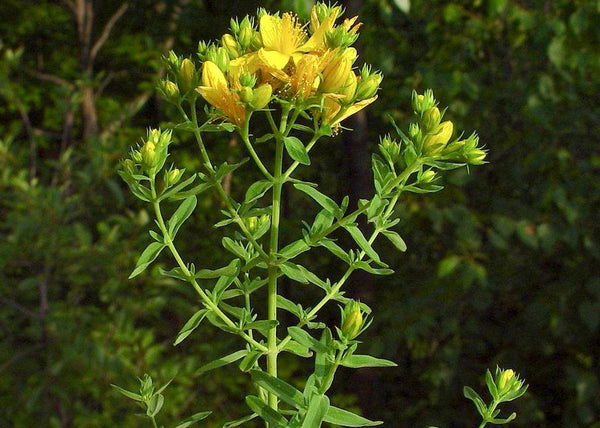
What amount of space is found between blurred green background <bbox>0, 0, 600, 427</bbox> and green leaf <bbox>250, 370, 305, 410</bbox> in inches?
59.4

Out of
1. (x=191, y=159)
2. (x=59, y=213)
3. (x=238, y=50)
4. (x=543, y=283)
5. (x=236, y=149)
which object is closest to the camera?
(x=238, y=50)

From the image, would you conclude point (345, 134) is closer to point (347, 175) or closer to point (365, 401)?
point (347, 175)

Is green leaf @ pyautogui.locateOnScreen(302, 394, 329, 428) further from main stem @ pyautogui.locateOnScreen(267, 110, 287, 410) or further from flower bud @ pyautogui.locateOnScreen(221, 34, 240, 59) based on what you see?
flower bud @ pyautogui.locateOnScreen(221, 34, 240, 59)

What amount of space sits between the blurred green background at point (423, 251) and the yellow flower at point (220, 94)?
4.67 feet

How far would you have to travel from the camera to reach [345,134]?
2.40 metres

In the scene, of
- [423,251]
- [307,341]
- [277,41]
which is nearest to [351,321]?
[307,341]

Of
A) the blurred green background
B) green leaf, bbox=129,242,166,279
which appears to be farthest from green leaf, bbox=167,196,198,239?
the blurred green background

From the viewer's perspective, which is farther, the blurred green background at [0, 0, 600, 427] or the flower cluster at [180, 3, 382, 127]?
the blurred green background at [0, 0, 600, 427]

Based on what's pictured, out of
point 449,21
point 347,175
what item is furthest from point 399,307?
point 449,21

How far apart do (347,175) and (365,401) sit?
0.69 meters

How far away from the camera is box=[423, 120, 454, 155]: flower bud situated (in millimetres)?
794

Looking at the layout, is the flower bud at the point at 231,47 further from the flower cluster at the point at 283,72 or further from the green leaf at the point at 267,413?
the green leaf at the point at 267,413

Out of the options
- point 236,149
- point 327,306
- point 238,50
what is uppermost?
point 236,149

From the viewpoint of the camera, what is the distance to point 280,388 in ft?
2.55
